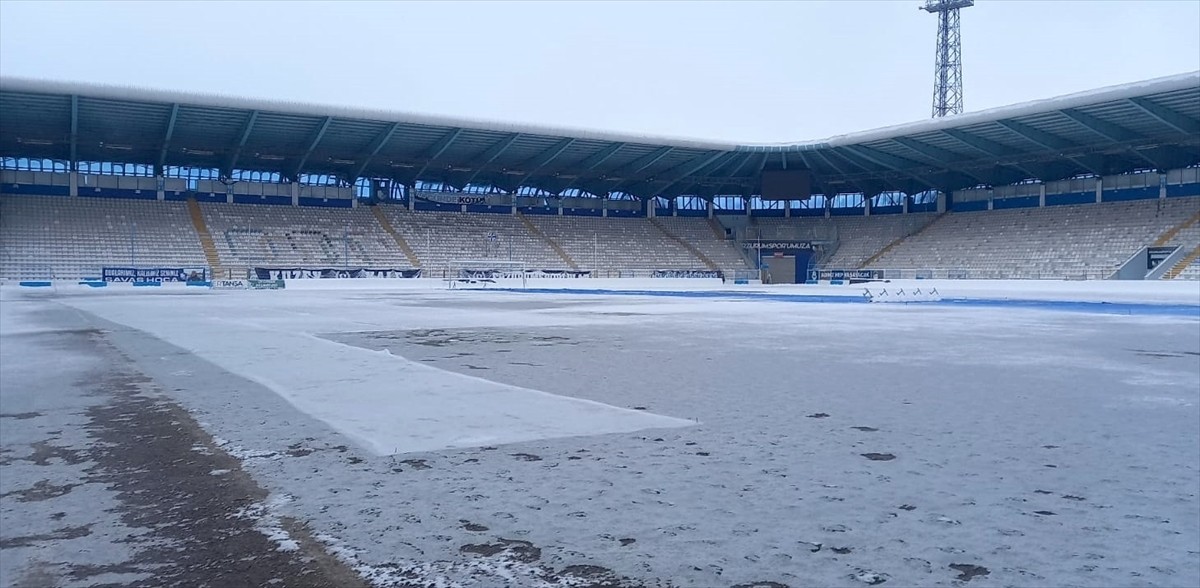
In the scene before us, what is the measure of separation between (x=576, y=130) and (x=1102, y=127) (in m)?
32.3

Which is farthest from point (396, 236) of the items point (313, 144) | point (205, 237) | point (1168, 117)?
point (1168, 117)

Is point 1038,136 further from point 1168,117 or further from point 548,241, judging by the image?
point 548,241

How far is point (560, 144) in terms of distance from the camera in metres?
54.4

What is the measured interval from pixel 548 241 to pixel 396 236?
479 inches

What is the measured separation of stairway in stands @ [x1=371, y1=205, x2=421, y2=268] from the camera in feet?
179

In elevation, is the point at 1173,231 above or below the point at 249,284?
above

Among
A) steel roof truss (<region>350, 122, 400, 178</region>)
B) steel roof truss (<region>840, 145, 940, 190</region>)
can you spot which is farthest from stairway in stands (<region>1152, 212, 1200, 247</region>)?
steel roof truss (<region>350, 122, 400, 178</region>)

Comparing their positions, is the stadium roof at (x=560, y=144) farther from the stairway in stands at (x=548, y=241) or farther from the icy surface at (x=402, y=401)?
the icy surface at (x=402, y=401)

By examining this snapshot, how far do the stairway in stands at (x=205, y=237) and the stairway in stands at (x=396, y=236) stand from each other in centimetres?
1206

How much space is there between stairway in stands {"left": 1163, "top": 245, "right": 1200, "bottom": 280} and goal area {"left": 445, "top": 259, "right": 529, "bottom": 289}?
36.7m

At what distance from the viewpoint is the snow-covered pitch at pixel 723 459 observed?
2.77m

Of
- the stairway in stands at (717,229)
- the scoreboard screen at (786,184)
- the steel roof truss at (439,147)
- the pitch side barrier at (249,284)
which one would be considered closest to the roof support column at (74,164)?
the pitch side barrier at (249,284)

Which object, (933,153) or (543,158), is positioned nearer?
(933,153)

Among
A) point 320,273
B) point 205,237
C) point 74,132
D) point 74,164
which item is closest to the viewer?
point 74,132
